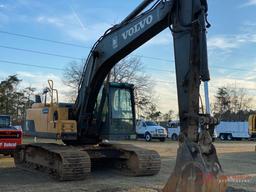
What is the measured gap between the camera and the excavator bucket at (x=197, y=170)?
25.9 feet

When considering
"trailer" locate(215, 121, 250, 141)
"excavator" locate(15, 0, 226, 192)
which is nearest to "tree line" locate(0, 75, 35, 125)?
"trailer" locate(215, 121, 250, 141)

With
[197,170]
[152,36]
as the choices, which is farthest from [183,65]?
[197,170]

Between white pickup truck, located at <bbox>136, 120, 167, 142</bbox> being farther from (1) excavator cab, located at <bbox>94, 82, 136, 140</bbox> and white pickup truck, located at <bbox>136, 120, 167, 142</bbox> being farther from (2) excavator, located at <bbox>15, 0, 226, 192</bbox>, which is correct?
(1) excavator cab, located at <bbox>94, 82, 136, 140</bbox>

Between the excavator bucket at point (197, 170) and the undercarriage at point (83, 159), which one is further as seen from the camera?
the undercarriage at point (83, 159)

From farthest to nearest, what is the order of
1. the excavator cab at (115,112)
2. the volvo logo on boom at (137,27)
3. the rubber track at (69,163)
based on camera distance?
the excavator cab at (115,112)
the rubber track at (69,163)
the volvo logo on boom at (137,27)

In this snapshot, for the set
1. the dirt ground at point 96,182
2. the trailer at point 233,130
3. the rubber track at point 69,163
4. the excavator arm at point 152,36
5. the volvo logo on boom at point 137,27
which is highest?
the volvo logo on boom at point 137,27

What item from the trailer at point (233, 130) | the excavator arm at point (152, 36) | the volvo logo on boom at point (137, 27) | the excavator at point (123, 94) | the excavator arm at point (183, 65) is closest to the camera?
the excavator arm at point (183, 65)

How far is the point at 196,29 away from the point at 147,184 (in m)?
4.85

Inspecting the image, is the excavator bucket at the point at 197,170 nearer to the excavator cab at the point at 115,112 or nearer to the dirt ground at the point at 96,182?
the dirt ground at the point at 96,182

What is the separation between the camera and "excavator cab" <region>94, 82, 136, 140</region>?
14359mm

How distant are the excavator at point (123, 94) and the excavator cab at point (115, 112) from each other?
0.21 ft

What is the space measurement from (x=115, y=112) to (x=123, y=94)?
0.69 metres

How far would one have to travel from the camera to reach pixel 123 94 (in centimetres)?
1480

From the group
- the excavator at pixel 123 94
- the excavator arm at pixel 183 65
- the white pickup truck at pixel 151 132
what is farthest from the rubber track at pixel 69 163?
the white pickup truck at pixel 151 132
